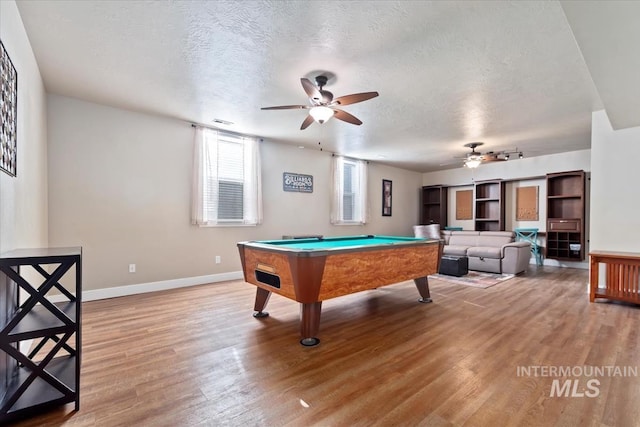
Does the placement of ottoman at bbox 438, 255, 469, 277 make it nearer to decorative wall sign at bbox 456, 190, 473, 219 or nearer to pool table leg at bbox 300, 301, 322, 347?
decorative wall sign at bbox 456, 190, 473, 219

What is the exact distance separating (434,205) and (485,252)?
3366 mm

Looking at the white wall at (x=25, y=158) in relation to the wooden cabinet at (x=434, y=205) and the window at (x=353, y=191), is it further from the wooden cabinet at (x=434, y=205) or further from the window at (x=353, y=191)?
the wooden cabinet at (x=434, y=205)

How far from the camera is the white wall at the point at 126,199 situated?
3.62 m

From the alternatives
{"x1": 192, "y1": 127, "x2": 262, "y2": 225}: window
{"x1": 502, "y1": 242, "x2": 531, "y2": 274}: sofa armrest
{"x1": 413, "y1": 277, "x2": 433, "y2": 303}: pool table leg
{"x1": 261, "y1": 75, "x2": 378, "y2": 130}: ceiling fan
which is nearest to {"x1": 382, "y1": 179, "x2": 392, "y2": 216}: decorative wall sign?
{"x1": 502, "y1": 242, "x2": 531, "y2": 274}: sofa armrest

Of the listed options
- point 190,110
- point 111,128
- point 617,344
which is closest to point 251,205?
point 190,110

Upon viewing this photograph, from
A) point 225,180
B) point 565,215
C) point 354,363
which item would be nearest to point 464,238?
point 565,215

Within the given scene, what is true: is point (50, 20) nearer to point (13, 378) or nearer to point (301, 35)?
point (301, 35)

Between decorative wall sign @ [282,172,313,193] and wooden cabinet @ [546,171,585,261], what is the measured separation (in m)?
5.30

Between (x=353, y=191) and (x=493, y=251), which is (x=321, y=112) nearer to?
(x=353, y=191)

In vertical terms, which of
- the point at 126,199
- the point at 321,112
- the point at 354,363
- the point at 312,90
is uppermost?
the point at 312,90

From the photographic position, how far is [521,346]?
2.42 metres

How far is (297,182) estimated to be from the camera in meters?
5.99

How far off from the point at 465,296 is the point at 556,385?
85.8 inches

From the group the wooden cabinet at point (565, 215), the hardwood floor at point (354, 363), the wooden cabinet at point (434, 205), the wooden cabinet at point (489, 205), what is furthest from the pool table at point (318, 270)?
the wooden cabinet at point (434, 205)
